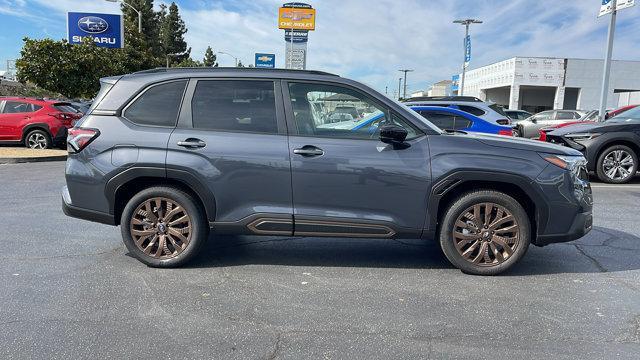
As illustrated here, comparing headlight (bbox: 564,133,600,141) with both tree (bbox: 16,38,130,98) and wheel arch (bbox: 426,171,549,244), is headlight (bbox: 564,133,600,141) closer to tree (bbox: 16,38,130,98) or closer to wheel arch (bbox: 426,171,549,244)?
wheel arch (bbox: 426,171,549,244)

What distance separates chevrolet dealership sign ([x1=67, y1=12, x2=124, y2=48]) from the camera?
1064 inches

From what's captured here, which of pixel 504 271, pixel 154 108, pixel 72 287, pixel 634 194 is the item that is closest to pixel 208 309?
pixel 72 287

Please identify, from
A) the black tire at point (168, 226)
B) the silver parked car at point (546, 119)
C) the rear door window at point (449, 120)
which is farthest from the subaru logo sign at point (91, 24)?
the black tire at point (168, 226)

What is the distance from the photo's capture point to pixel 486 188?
434 cm

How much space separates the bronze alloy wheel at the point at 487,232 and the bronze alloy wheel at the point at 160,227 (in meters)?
2.51

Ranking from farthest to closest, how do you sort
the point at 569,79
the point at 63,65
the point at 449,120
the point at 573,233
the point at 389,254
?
the point at 569,79 → the point at 63,65 → the point at 449,120 → the point at 389,254 → the point at 573,233

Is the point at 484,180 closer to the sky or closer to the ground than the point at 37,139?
closer to the sky

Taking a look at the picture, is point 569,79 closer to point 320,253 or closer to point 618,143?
point 618,143

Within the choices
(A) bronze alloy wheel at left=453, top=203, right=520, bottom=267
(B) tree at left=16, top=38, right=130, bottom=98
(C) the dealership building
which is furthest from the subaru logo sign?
(C) the dealership building

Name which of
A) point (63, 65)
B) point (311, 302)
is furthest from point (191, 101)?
point (63, 65)

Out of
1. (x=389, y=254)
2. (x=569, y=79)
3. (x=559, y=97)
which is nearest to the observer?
(x=389, y=254)

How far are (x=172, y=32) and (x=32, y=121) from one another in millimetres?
56070

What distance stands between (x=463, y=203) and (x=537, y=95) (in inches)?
2112

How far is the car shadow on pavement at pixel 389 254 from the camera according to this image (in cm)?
474
